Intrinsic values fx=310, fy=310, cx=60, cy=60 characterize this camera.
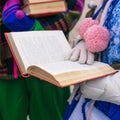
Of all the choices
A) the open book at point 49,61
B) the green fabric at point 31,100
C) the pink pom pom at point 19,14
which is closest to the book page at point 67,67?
the open book at point 49,61

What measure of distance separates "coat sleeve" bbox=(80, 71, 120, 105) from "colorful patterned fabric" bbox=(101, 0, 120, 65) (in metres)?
0.06

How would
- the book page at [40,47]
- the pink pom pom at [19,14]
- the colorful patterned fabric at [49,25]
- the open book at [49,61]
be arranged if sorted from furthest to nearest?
the colorful patterned fabric at [49,25] → the pink pom pom at [19,14] → the book page at [40,47] → the open book at [49,61]

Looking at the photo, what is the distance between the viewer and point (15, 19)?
113 cm

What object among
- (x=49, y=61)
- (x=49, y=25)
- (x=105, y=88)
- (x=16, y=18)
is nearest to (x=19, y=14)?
(x=16, y=18)

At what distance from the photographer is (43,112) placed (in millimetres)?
1381

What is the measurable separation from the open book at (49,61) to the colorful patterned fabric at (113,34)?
34mm

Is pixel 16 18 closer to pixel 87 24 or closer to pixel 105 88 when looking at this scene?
pixel 87 24

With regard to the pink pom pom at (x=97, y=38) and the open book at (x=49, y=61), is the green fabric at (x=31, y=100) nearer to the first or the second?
the open book at (x=49, y=61)

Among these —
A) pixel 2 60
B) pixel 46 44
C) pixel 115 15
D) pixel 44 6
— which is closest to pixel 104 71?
pixel 115 15

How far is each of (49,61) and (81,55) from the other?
5.0 inches

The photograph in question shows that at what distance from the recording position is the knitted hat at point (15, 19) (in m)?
1.13

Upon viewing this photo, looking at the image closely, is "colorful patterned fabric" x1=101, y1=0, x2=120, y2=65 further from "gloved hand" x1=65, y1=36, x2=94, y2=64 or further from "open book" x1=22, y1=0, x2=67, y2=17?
"open book" x1=22, y1=0, x2=67, y2=17

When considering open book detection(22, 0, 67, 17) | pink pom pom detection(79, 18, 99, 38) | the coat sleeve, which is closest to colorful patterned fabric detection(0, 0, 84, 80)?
open book detection(22, 0, 67, 17)

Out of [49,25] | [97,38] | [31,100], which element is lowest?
[31,100]
